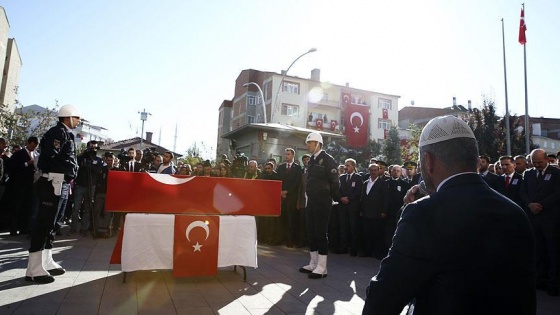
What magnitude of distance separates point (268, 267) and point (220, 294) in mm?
2126

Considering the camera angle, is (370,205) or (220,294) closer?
(220,294)

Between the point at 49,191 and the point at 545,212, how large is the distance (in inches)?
318

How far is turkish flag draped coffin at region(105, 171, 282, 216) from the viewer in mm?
5156

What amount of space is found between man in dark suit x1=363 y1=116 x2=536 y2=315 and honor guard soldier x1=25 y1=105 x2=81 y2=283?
5.26 m

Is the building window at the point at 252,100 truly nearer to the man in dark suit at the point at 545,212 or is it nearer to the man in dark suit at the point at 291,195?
the man in dark suit at the point at 291,195

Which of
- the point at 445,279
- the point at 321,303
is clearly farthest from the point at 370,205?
the point at 445,279

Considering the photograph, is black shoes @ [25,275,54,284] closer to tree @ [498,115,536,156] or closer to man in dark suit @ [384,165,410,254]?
man in dark suit @ [384,165,410,254]

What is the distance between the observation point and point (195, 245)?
550cm

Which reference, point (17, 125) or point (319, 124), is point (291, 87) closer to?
point (319, 124)

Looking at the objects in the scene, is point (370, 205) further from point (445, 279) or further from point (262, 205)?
point (445, 279)

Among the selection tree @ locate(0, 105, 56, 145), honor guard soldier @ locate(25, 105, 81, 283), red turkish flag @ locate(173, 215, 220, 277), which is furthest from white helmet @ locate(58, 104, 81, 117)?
tree @ locate(0, 105, 56, 145)

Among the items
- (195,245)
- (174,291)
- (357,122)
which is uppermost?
(357,122)

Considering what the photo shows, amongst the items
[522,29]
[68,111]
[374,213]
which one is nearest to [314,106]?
[522,29]

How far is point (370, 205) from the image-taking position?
935cm
